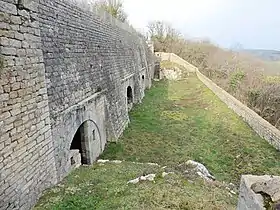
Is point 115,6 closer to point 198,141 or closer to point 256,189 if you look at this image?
point 198,141

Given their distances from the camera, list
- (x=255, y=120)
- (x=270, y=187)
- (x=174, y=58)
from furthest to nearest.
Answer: (x=174, y=58) → (x=255, y=120) → (x=270, y=187)

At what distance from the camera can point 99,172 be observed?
290 inches

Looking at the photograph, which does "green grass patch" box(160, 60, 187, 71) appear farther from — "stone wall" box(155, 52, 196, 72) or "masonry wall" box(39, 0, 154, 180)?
"masonry wall" box(39, 0, 154, 180)

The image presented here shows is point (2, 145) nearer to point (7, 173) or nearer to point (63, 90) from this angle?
point (7, 173)

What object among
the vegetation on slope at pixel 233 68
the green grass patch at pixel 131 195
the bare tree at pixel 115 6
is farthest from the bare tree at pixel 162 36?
the green grass patch at pixel 131 195

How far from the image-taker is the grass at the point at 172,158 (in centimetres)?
538

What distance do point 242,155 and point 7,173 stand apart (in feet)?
30.3

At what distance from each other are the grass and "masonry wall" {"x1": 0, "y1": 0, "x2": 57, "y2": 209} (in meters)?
0.59

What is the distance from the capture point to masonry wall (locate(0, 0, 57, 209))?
448 centimetres

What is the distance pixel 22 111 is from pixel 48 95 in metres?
1.60

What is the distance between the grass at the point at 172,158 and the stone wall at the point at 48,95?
645mm

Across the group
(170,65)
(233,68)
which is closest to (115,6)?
(170,65)

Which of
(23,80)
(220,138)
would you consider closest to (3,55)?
(23,80)

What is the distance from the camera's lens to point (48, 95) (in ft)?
21.5
